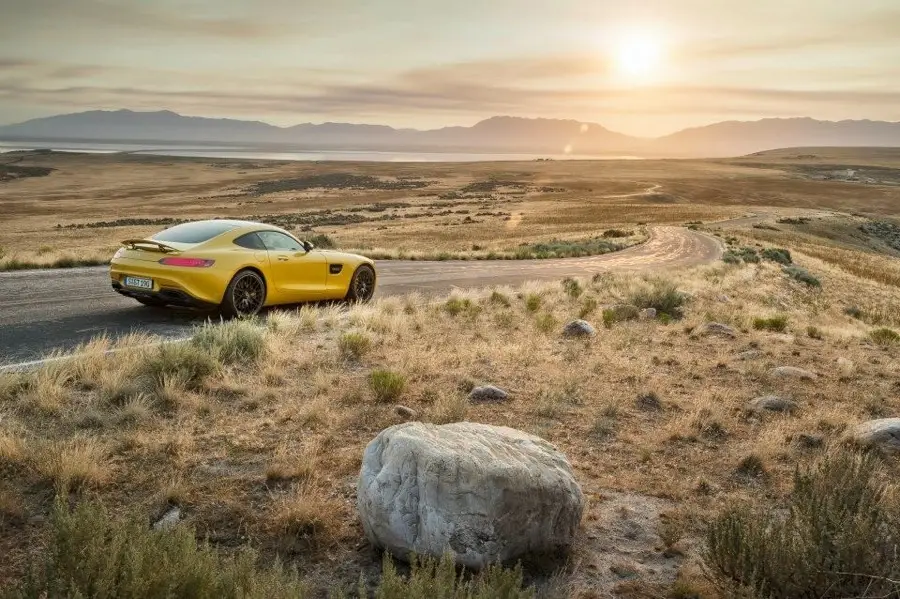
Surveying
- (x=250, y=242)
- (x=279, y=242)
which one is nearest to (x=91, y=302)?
(x=250, y=242)

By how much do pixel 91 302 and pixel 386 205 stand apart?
7411 cm

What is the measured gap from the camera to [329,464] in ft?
17.2

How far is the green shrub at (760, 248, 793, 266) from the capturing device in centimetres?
3458

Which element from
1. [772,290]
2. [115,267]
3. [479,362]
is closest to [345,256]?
[115,267]

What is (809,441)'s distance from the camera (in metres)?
6.36

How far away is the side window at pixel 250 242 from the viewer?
34.0 ft

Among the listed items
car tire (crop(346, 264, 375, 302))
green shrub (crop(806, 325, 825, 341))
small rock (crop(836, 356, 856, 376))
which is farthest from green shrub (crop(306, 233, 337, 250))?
small rock (crop(836, 356, 856, 376))

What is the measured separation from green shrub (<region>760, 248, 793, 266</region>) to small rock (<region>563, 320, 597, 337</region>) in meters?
27.2

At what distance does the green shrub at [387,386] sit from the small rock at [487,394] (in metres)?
0.78

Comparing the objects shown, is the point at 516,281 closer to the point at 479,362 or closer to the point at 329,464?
the point at 479,362

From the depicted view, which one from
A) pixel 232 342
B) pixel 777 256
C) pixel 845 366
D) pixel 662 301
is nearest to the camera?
pixel 232 342

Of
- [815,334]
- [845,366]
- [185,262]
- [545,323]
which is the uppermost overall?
[185,262]

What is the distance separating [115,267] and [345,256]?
405cm

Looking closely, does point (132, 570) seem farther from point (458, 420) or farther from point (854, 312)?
point (854, 312)
